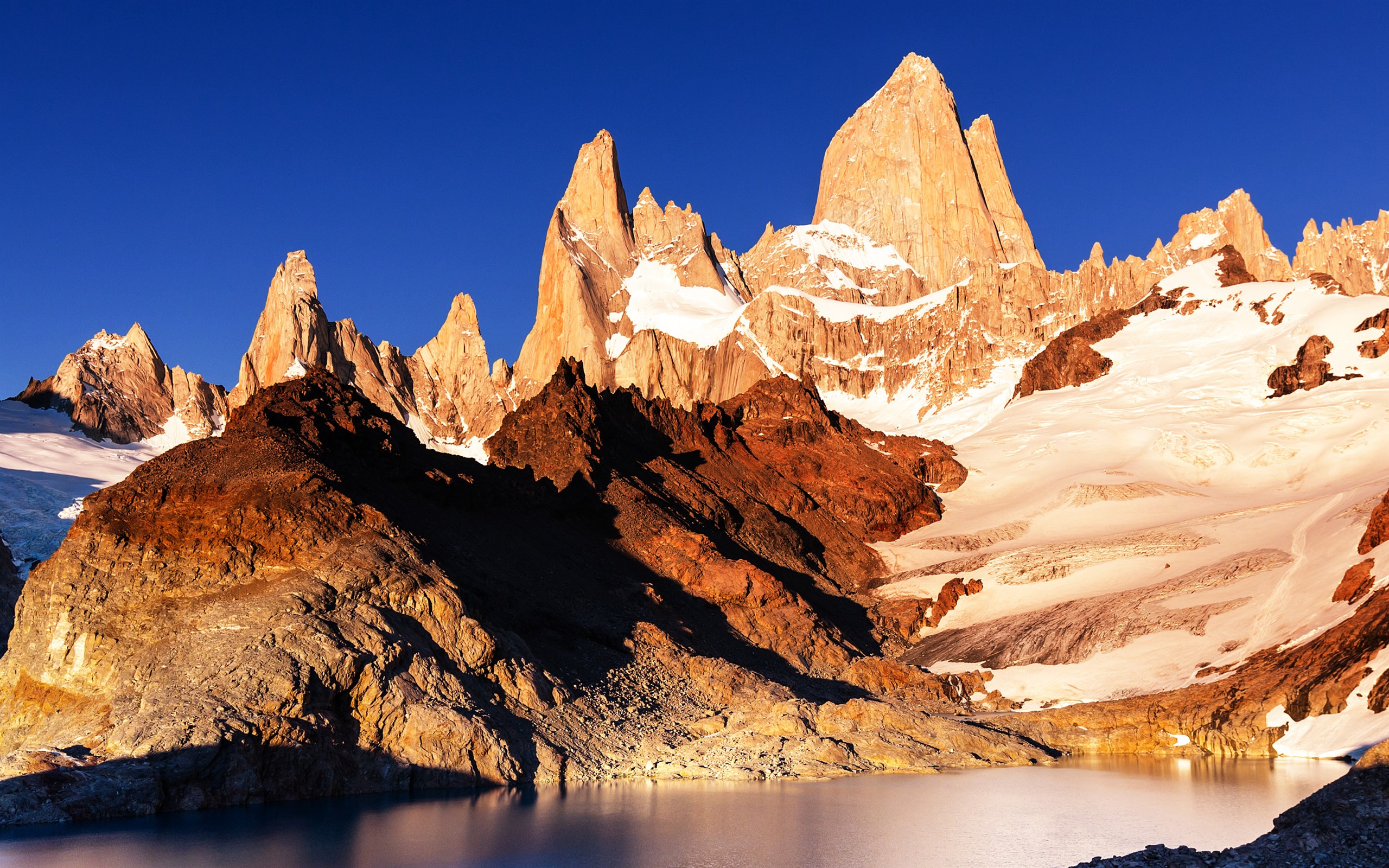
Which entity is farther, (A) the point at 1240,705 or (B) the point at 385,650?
(A) the point at 1240,705

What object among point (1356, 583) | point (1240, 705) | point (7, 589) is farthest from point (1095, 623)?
point (7, 589)

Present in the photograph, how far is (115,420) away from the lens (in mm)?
138250

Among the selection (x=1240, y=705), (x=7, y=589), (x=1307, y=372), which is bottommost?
(x=1240, y=705)

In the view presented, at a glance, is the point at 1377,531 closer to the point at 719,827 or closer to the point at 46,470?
the point at 719,827

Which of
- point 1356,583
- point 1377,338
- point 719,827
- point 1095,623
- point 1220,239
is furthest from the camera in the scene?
point 1220,239

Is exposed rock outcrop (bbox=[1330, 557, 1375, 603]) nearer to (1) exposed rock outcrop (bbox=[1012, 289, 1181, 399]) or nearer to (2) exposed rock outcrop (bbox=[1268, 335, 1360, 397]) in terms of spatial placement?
(2) exposed rock outcrop (bbox=[1268, 335, 1360, 397])

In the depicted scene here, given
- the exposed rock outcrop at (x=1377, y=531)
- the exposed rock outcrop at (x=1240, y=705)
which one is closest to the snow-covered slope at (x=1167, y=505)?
the exposed rock outcrop at (x=1377, y=531)

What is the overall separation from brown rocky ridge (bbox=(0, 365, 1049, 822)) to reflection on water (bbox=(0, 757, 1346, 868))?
2281 millimetres

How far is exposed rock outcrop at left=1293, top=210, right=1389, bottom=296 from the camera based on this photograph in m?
181

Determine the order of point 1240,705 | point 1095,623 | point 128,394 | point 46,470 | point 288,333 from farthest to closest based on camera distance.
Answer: point 288,333, point 128,394, point 46,470, point 1095,623, point 1240,705

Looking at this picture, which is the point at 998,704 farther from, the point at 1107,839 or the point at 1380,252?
the point at 1380,252

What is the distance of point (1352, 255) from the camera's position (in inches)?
7264

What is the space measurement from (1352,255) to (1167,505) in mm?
112476

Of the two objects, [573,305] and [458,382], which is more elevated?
[573,305]
